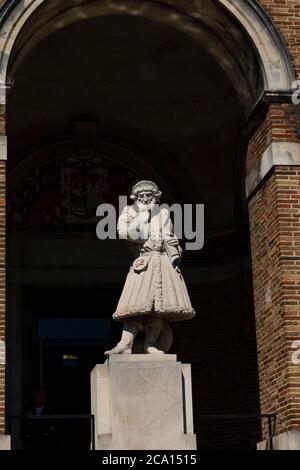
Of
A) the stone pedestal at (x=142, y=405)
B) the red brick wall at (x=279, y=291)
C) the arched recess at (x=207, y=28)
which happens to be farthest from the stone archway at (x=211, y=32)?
the stone pedestal at (x=142, y=405)

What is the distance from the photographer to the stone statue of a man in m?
13.0

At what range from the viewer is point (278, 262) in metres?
13.5

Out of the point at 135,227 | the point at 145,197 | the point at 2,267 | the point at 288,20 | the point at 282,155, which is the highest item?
the point at 288,20

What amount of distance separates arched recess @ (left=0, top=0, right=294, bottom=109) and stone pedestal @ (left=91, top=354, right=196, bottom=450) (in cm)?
373

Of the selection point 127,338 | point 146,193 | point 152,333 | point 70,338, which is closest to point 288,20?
point 146,193

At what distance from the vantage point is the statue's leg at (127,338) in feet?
42.4

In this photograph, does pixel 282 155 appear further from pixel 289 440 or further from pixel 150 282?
pixel 289 440

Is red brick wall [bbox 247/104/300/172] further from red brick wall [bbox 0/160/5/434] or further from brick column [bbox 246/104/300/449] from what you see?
red brick wall [bbox 0/160/5/434]

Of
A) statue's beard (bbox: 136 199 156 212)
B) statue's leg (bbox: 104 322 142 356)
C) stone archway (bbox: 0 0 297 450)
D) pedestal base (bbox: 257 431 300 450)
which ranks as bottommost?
pedestal base (bbox: 257 431 300 450)

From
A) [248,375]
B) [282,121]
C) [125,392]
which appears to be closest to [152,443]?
[125,392]

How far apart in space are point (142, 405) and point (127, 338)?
0.97m

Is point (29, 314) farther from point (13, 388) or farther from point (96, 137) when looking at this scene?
point (96, 137)

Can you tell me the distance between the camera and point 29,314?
18.6 metres

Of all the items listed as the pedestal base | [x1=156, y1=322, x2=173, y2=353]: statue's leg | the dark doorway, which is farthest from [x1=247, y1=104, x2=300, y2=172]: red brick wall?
the dark doorway
